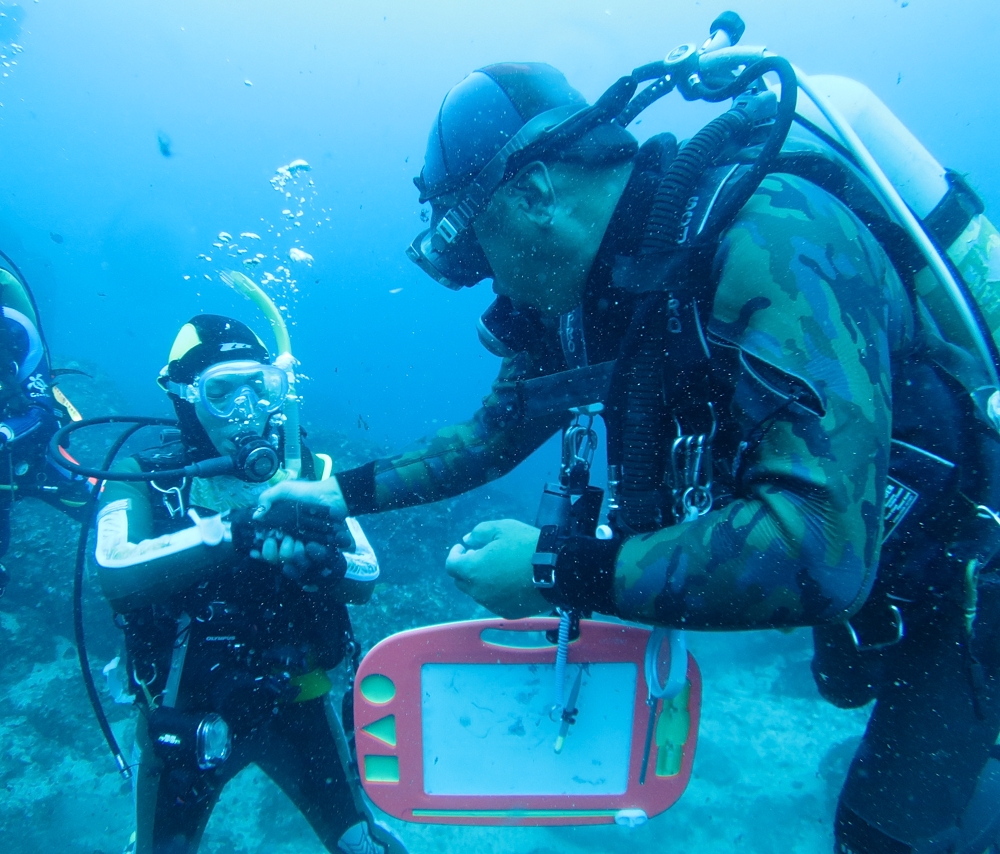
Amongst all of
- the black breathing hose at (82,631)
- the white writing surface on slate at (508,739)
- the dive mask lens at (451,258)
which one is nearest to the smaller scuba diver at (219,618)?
the black breathing hose at (82,631)

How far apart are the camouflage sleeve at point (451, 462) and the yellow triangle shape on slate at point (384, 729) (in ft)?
2.72

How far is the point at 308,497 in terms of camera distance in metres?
2.28

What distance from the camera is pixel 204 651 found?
2.95 metres

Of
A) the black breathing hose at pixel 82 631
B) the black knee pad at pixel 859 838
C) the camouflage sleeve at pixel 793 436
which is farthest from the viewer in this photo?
the black breathing hose at pixel 82 631

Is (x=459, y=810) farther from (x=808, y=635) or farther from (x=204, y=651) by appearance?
(x=808, y=635)

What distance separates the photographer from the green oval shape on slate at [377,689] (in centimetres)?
207

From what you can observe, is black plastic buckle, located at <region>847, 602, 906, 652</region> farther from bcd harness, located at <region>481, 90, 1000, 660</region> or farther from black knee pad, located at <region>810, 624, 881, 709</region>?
black knee pad, located at <region>810, 624, 881, 709</region>

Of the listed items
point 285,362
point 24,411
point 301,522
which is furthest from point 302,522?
point 24,411

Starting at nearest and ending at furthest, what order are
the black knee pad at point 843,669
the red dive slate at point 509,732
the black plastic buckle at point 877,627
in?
the black plastic buckle at point 877,627
the black knee pad at point 843,669
the red dive slate at point 509,732

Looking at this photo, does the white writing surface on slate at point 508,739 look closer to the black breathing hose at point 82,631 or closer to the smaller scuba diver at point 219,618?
the smaller scuba diver at point 219,618

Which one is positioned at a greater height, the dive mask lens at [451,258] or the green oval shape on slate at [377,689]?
the dive mask lens at [451,258]

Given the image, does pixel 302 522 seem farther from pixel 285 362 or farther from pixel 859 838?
pixel 859 838

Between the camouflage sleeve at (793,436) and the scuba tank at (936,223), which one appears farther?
the scuba tank at (936,223)

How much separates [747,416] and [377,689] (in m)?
1.73
